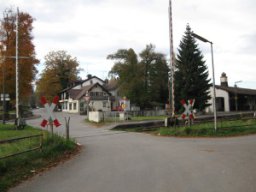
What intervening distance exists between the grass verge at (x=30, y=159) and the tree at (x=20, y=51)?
85.9 feet

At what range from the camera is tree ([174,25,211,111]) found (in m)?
44.9

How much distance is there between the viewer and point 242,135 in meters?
Answer: 18.5

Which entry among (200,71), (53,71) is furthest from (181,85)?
(53,71)

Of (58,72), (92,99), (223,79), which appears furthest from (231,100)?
(58,72)

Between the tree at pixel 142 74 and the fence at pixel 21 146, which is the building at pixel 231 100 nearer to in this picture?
the tree at pixel 142 74

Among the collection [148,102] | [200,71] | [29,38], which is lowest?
[148,102]

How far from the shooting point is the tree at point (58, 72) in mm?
77438

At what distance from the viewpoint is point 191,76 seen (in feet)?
149

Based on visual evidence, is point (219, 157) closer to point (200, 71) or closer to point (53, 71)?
point (200, 71)

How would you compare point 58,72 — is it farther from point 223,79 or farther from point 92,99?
point 223,79

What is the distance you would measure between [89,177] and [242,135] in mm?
13006

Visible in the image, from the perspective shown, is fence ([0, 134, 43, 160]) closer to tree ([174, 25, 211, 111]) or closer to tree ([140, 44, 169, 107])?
tree ([174, 25, 211, 111])

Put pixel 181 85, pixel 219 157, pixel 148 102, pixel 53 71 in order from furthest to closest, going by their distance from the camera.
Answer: pixel 53 71 < pixel 148 102 < pixel 181 85 < pixel 219 157

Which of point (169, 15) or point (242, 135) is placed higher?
point (169, 15)
